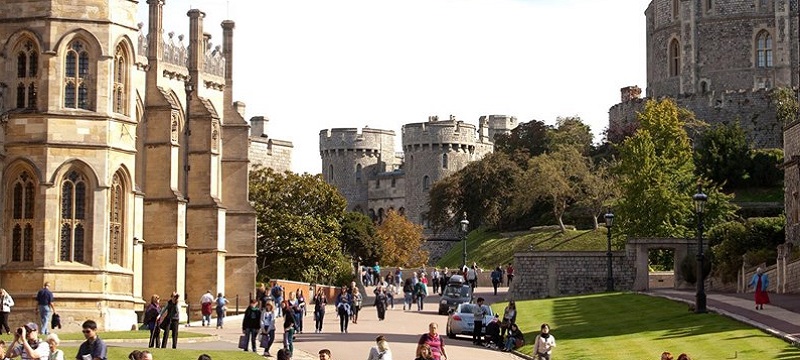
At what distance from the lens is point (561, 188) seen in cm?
10200

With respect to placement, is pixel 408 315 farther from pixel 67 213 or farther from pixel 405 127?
pixel 405 127

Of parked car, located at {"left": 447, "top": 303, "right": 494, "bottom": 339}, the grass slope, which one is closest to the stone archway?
the grass slope

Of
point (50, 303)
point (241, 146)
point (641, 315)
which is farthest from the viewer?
point (241, 146)

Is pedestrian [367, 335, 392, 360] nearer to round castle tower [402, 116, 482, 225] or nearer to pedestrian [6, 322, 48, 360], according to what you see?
pedestrian [6, 322, 48, 360]

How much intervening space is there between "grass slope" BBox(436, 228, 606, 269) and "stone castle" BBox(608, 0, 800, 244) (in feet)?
31.9

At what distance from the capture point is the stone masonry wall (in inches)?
2808

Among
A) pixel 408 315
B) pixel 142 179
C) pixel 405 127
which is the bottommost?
pixel 408 315

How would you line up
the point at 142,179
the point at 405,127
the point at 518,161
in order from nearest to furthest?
the point at 142,179, the point at 518,161, the point at 405,127

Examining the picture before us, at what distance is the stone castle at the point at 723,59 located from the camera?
107 metres

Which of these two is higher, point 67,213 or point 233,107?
point 233,107

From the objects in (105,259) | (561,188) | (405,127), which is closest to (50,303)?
(105,259)

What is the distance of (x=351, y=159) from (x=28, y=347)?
13528cm

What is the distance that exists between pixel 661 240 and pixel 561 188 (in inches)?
1265

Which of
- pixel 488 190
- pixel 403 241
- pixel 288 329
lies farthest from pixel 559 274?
pixel 403 241
